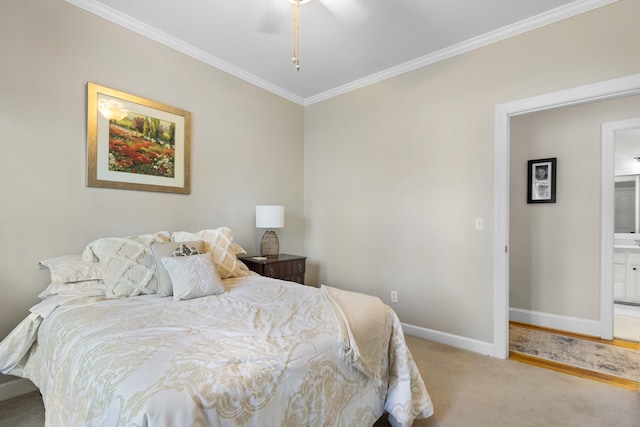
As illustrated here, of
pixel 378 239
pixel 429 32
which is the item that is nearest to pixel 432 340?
pixel 378 239

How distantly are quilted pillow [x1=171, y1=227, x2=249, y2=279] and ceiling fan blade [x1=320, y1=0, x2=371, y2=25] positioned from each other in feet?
6.55

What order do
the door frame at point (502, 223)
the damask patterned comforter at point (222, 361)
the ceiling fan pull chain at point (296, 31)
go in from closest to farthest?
the damask patterned comforter at point (222, 361), the ceiling fan pull chain at point (296, 31), the door frame at point (502, 223)

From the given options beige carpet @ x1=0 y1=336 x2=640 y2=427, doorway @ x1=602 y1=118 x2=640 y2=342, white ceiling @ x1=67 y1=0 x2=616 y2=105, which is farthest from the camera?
doorway @ x1=602 y1=118 x2=640 y2=342

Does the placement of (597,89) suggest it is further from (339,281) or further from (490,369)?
(339,281)

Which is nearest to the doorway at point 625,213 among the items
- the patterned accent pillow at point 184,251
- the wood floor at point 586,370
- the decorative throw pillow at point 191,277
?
the wood floor at point 586,370

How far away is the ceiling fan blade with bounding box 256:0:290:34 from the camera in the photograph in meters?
2.28

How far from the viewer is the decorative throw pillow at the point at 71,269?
1891mm

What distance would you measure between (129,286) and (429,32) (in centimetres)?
304

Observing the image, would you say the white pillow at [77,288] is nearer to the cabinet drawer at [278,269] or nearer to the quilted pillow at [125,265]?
the quilted pillow at [125,265]

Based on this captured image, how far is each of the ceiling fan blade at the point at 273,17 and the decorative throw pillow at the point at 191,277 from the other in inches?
76.8

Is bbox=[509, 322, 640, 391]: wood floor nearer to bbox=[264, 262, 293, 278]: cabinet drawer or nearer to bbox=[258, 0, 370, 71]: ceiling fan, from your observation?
bbox=[264, 262, 293, 278]: cabinet drawer

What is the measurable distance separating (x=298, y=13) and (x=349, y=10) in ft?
1.29

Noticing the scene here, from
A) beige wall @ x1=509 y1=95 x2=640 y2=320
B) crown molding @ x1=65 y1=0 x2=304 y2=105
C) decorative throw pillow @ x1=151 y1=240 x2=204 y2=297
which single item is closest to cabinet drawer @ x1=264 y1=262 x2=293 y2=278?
decorative throw pillow @ x1=151 y1=240 x2=204 y2=297

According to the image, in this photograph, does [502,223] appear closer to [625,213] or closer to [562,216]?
[562,216]
